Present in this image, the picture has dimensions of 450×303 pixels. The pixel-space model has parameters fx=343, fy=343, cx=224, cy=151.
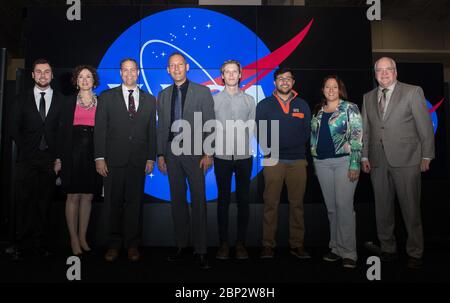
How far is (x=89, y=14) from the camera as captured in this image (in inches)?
147

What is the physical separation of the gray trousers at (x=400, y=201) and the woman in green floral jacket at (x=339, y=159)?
0.97 ft

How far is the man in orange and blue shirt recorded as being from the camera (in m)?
2.97

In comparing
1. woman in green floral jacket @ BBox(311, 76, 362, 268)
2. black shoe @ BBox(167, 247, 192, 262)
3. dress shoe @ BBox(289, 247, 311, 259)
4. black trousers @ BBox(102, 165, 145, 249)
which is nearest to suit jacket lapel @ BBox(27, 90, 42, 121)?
black trousers @ BBox(102, 165, 145, 249)

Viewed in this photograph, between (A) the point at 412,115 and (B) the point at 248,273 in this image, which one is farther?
(A) the point at 412,115

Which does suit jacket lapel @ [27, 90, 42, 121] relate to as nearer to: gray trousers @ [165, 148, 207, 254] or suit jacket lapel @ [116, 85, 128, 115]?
suit jacket lapel @ [116, 85, 128, 115]

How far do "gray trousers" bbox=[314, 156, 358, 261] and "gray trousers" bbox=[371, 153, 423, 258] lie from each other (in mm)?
297

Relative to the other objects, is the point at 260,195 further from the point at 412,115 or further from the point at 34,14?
the point at 34,14

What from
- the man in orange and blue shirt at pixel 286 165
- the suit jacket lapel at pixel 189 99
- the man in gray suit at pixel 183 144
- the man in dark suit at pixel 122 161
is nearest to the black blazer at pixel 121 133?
the man in dark suit at pixel 122 161

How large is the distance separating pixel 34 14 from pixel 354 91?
11.8 ft

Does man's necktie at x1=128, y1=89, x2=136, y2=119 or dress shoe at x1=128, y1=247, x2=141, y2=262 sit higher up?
man's necktie at x1=128, y1=89, x2=136, y2=119

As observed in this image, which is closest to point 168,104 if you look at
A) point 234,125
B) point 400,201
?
point 234,125

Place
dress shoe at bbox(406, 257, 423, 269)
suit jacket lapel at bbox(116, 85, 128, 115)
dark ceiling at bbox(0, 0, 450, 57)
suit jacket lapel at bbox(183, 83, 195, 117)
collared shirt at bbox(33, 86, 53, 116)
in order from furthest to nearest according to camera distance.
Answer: dark ceiling at bbox(0, 0, 450, 57) → collared shirt at bbox(33, 86, 53, 116) → suit jacket lapel at bbox(116, 85, 128, 115) → suit jacket lapel at bbox(183, 83, 195, 117) → dress shoe at bbox(406, 257, 423, 269)

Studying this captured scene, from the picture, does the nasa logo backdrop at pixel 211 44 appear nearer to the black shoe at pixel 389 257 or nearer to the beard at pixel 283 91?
the beard at pixel 283 91

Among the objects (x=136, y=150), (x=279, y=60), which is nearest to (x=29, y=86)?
(x=136, y=150)
